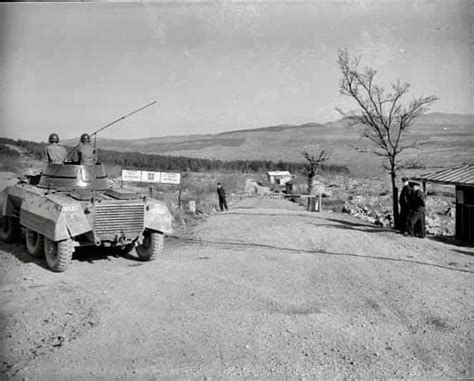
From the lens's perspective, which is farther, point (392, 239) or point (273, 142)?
point (273, 142)

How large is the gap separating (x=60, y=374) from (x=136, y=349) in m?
0.92

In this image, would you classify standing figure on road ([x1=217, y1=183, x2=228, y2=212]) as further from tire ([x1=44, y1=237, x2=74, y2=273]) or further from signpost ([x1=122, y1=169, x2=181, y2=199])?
tire ([x1=44, y1=237, x2=74, y2=273])

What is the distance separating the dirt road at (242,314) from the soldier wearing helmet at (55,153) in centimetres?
224

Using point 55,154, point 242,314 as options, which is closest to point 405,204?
point 242,314

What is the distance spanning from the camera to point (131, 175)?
16.6m

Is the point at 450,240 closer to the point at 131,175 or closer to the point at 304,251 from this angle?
the point at 304,251

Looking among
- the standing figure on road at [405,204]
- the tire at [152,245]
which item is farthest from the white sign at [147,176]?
the standing figure on road at [405,204]

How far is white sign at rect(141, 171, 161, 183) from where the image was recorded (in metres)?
16.6

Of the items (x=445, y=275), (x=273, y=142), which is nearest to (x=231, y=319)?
(x=445, y=275)

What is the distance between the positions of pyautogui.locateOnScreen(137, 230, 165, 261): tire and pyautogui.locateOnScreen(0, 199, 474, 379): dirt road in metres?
0.23

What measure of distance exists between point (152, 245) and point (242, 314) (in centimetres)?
403

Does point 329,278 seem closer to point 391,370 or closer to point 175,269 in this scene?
point 175,269

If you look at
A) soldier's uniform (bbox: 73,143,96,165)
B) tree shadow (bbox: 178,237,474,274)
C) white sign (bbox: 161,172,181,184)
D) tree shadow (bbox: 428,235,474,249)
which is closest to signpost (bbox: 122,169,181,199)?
white sign (bbox: 161,172,181,184)

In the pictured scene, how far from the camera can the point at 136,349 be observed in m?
5.82
